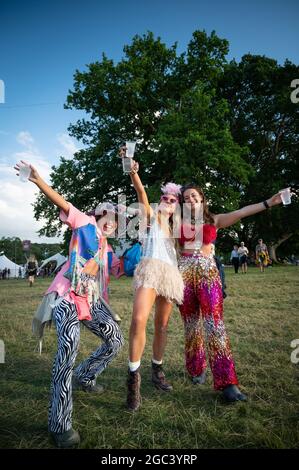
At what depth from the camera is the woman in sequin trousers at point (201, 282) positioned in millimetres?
3201

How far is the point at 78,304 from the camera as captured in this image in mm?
2738

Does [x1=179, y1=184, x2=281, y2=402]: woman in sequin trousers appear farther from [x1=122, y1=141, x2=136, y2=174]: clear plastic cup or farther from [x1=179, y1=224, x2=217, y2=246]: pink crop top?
[x1=122, y1=141, x2=136, y2=174]: clear plastic cup

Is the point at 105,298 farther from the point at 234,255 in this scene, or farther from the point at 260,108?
the point at 260,108

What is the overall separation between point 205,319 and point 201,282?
0.40m

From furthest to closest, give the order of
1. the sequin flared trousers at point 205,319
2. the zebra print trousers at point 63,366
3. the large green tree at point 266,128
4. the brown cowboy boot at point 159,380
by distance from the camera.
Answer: the large green tree at point 266,128
the brown cowboy boot at point 159,380
the sequin flared trousers at point 205,319
the zebra print trousers at point 63,366

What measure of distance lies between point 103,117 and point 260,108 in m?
14.1

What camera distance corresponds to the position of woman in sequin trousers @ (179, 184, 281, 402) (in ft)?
10.5

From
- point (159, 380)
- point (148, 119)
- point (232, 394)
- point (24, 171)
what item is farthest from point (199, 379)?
point (148, 119)

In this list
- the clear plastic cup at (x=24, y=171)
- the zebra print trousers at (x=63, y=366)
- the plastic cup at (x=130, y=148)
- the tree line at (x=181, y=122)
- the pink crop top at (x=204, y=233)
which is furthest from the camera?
the tree line at (x=181, y=122)

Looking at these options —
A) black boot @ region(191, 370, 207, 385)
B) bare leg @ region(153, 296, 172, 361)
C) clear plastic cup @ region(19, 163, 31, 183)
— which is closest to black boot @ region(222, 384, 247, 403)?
black boot @ region(191, 370, 207, 385)

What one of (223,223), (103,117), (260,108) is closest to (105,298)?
(223,223)

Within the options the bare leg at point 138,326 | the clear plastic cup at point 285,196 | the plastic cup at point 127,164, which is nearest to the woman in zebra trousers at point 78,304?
the bare leg at point 138,326

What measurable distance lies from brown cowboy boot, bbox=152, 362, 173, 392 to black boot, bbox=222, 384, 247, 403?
24.8 inches

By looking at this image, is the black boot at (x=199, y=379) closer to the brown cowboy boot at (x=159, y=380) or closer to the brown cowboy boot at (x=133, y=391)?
the brown cowboy boot at (x=159, y=380)
